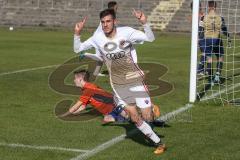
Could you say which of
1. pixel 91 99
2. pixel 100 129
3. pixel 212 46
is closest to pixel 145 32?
pixel 100 129

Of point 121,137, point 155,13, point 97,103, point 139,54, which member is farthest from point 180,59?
point 155,13

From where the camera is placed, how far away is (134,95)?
8.34 m

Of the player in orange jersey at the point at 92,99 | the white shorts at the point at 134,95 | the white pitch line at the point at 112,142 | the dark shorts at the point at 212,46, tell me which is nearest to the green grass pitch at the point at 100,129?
the white pitch line at the point at 112,142

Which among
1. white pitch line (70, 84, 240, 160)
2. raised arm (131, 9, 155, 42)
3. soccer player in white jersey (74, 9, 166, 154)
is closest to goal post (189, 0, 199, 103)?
white pitch line (70, 84, 240, 160)

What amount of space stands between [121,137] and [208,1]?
743 cm

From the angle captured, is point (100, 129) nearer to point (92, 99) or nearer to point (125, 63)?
point (92, 99)

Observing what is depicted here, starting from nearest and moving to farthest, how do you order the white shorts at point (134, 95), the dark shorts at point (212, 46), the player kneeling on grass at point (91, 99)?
the white shorts at point (134, 95)
the player kneeling on grass at point (91, 99)
the dark shorts at point (212, 46)

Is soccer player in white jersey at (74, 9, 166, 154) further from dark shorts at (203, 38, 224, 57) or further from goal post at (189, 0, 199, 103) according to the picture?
dark shorts at (203, 38, 224, 57)

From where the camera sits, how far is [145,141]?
8.78m

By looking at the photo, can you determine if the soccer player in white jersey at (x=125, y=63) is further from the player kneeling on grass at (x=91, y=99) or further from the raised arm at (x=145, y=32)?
the player kneeling on grass at (x=91, y=99)

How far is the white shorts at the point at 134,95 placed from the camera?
328 inches

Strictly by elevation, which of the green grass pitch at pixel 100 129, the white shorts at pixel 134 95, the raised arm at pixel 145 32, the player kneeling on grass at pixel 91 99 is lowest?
the green grass pitch at pixel 100 129

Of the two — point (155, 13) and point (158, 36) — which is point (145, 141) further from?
point (155, 13)

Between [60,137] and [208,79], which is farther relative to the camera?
[208,79]
